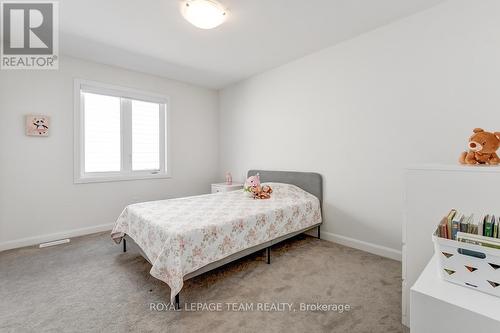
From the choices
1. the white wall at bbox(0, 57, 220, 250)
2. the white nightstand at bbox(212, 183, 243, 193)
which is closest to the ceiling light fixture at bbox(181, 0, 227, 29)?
the white wall at bbox(0, 57, 220, 250)

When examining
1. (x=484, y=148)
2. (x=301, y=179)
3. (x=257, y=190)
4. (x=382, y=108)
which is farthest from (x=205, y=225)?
(x=382, y=108)

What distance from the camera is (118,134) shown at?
3.67 meters

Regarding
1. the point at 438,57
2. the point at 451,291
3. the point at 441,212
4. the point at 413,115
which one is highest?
the point at 438,57

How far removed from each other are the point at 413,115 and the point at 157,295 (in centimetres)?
294

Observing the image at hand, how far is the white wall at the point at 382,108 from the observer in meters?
2.04

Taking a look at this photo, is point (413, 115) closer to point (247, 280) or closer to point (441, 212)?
point (441, 212)

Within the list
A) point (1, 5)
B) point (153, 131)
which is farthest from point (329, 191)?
point (1, 5)

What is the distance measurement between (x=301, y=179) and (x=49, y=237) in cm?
351

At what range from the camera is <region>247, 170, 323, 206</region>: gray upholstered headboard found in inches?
124

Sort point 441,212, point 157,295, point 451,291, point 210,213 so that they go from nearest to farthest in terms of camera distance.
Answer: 1. point 451,291
2. point 441,212
3. point 157,295
4. point 210,213

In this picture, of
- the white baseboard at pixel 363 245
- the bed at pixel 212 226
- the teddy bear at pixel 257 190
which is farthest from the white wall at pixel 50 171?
the white baseboard at pixel 363 245

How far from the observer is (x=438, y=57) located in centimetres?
220

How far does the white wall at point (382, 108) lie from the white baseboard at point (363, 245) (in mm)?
13

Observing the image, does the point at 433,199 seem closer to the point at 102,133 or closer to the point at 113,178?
the point at 113,178
